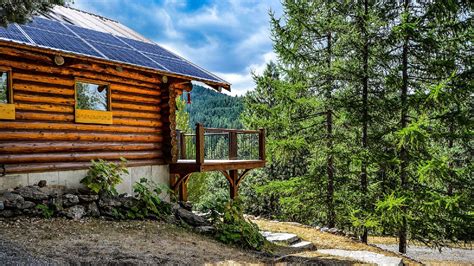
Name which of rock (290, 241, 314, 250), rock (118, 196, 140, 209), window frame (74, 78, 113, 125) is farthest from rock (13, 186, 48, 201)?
rock (290, 241, 314, 250)

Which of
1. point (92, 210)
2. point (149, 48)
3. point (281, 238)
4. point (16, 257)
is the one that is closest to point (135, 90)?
point (149, 48)

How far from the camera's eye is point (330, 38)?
1608cm

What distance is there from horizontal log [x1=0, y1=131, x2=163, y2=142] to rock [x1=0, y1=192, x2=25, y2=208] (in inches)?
48.0

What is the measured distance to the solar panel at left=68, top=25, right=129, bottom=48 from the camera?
10945 millimetres

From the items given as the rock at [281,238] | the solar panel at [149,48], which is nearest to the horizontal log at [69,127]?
the solar panel at [149,48]

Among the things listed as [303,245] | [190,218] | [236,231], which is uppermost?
[190,218]

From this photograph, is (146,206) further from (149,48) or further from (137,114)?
(149,48)

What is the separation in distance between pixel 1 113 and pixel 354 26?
10.9 m

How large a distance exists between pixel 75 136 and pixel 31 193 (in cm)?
193

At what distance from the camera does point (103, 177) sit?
10039mm

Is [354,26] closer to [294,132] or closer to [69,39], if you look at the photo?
[294,132]

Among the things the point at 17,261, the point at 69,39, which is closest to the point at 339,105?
the point at 69,39

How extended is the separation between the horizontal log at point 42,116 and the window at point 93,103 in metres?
0.24

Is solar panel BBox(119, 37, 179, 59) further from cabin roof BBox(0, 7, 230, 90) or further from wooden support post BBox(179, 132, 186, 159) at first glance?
wooden support post BBox(179, 132, 186, 159)
